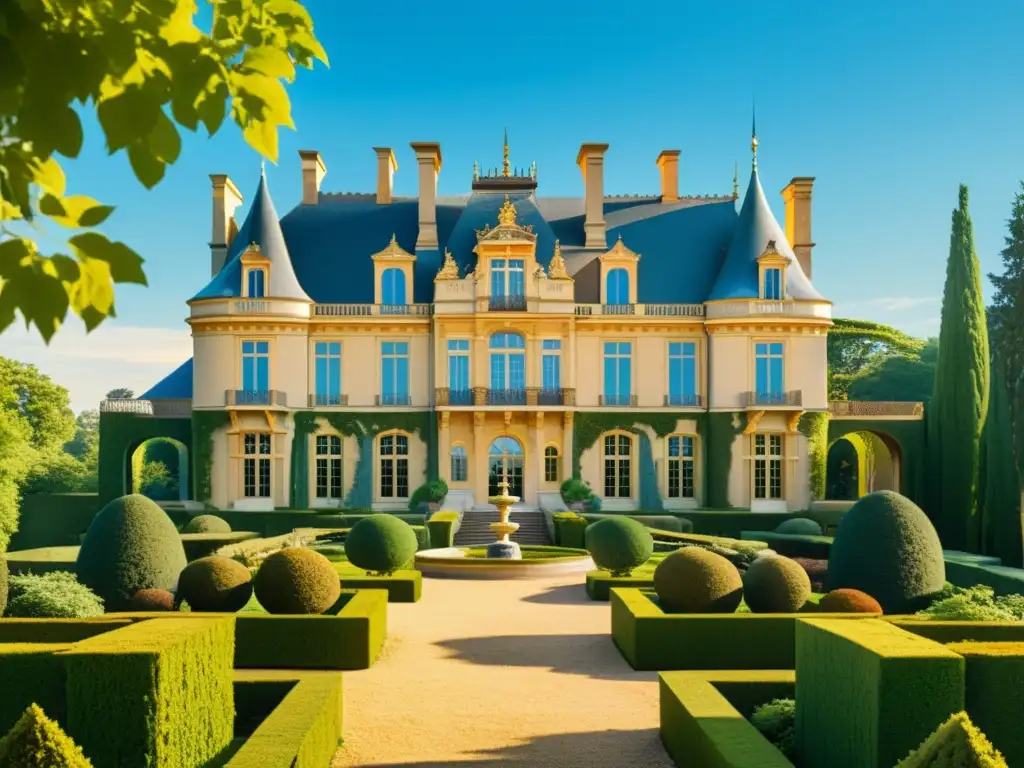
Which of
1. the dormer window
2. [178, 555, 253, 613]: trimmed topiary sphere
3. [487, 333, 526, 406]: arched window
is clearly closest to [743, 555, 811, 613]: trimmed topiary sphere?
[178, 555, 253, 613]: trimmed topiary sphere

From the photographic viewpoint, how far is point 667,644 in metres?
12.6

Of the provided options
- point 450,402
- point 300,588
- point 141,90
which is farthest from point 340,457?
point 141,90

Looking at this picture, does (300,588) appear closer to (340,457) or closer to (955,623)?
(955,623)

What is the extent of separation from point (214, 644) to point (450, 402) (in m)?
25.9

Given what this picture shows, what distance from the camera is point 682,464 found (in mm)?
34438

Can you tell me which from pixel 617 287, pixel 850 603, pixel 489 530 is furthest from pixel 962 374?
pixel 850 603

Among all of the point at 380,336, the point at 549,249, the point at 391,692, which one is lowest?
the point at 391,692

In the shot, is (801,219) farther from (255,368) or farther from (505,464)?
(255,368)

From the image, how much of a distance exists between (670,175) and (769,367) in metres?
9.28

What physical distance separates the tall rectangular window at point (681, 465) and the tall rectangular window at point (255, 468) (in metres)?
14.1

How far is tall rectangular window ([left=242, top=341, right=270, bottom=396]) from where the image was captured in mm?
33594

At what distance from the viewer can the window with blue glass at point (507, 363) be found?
3375cm

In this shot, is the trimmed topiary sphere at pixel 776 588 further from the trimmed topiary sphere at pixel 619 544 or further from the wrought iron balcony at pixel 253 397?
the wrought iron balcony at pixel 253 397

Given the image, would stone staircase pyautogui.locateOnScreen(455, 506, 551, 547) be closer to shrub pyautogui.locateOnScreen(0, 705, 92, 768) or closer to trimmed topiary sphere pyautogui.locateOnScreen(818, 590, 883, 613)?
trimmed topiary sphere pyautogui.locateOnScreen(818, 590, 883, 613)
